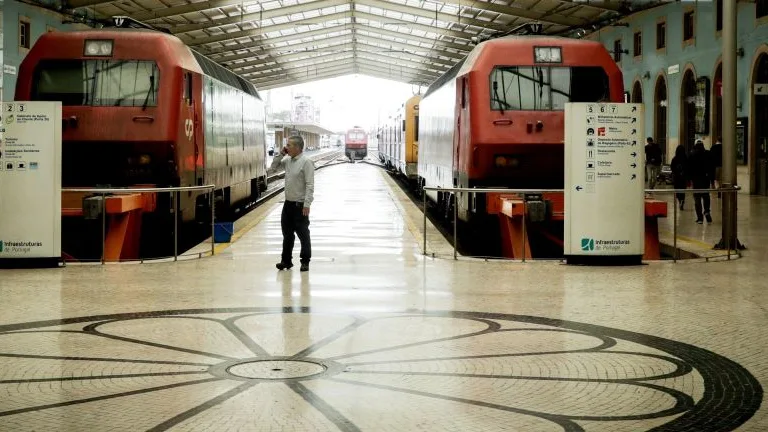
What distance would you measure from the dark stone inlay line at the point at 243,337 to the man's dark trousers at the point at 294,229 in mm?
3428

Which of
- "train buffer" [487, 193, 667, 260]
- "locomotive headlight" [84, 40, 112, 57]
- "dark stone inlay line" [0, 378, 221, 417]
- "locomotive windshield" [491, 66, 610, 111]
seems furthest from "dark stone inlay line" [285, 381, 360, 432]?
"locomotive headlight" [84, 40, 112, 57]

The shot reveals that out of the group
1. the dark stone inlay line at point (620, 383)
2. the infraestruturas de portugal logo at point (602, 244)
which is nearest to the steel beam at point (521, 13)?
the infraestruturas de portugal logo at point (602, 244)

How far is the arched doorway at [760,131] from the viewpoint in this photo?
1162 inches

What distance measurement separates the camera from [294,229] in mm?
12156

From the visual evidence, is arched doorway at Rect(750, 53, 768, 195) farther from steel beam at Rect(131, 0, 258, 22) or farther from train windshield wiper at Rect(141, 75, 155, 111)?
train windshield wiper at Rect(141, 75, 155, 111)

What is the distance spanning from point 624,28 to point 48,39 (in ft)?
105

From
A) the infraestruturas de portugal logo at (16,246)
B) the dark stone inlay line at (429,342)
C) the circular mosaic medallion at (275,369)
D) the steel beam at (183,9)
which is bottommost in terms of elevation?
the circular mosaic medallion at (275,369)

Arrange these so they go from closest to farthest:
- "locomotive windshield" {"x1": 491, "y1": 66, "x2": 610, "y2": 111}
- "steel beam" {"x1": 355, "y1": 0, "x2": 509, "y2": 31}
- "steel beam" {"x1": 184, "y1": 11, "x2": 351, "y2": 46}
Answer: "locomotive windshield" {"x1": 491, "y1": 66, "x2": 610, "y2": 111}, "steel beam" {"x1": 355, "y1": 0, "x2": 509, "y2": 31}, "steel beam" {"x1": 184, "y1": 11, "x2": 351, "y2": 46}

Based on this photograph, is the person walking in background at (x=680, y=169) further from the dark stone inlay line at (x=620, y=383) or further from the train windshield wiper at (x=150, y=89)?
the dark stone inlay line at (x=620, y=383)

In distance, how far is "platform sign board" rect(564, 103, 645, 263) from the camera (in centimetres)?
1246

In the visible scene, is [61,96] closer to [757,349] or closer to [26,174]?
[26,174]

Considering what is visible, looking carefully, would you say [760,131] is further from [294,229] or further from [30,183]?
[30,183]

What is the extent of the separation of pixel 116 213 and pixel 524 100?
6.48 m

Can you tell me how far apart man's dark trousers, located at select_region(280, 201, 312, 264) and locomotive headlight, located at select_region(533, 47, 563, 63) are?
18.1 feet
